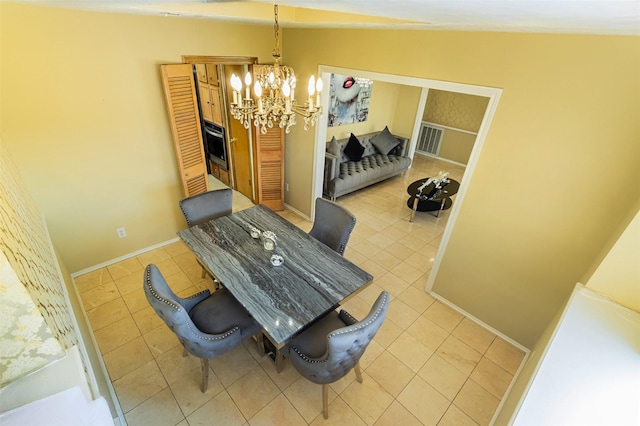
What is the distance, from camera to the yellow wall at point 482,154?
1.86m

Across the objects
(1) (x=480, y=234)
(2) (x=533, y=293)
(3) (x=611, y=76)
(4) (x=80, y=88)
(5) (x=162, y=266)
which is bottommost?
(5) (x=162, y=266)

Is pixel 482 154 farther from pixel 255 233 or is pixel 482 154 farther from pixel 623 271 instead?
pixel 255 233

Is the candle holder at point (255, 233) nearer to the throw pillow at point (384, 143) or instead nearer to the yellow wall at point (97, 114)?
the yellow wall at point (97, 114)

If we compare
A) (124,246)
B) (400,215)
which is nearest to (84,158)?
(124,246)

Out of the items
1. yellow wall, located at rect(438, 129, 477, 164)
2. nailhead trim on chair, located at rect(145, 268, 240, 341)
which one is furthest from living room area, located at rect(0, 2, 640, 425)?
yellow wall, located at rect(438, 129, 477, 164)

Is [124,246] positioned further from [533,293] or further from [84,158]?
[533,293]

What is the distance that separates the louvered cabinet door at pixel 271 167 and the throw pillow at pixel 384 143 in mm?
2485

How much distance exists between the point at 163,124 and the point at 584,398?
3700 millimetres

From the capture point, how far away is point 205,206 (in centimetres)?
284

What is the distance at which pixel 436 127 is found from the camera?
7.01m

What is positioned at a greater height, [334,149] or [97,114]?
[97,114]

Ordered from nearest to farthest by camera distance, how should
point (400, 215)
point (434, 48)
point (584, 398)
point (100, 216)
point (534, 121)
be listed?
point (584, 398) → point (534, 121) → point (434, 48) → point (100, 216) → point (400, 215)

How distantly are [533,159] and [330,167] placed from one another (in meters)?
2.89

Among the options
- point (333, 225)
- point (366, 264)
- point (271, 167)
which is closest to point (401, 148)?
point (271, 167)
